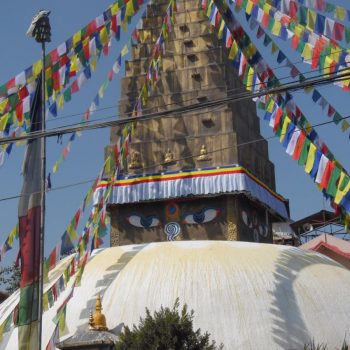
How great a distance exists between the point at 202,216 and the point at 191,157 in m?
1.82

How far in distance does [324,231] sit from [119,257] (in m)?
23.3

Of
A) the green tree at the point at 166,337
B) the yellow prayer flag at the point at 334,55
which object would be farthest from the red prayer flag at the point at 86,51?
the green tree at the point at 166,337

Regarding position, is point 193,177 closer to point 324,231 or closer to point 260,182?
point 260,182

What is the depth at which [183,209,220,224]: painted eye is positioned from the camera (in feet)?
74.6

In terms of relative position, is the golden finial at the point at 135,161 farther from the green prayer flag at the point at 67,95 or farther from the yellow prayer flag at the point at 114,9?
the yellow prayer flag at the point at 114,9

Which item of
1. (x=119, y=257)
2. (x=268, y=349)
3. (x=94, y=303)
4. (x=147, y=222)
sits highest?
(x=147, y=222)

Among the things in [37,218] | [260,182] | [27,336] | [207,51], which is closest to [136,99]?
[207,51]

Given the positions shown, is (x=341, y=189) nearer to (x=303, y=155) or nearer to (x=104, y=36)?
(x=303, y=155)

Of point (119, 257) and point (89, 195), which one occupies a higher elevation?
point (89, 195)

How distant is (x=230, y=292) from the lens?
1853cm

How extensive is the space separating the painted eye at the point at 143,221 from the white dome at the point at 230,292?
210 centimetres

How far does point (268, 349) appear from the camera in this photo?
1739 cm

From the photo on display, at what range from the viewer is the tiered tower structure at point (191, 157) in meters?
22.6

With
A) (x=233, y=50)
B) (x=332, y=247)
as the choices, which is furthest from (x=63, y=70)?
(x=332, y=247)
